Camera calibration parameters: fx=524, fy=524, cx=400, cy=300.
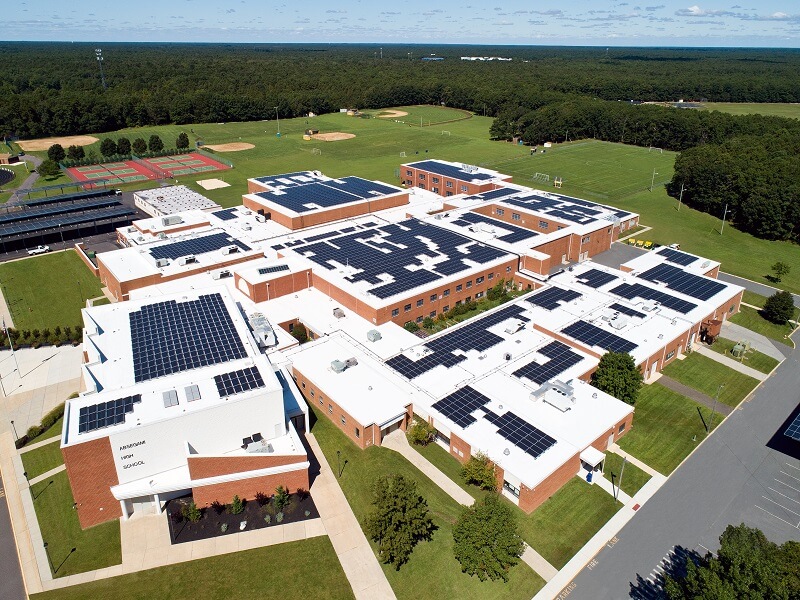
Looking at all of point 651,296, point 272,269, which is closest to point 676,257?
point 651,296

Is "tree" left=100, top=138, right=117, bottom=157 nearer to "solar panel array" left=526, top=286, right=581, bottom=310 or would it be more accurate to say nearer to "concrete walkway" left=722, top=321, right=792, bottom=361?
"solar panel array" left=526, top=286, right=581, bottom=310

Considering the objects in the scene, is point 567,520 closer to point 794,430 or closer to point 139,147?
point 794,430

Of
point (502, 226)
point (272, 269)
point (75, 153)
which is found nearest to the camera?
point (272, 269)

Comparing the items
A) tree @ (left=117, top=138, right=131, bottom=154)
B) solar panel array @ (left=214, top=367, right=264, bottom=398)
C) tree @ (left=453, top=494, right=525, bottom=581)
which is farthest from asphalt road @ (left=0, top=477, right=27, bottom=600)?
tree @ (left=117, top=138, right=131, bottom=154)

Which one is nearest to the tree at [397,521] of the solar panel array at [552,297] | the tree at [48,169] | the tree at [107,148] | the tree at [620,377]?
the tree at [620,377]

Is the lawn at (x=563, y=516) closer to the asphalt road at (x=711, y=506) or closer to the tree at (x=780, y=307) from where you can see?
the asphalt road at (x=711, y=506)

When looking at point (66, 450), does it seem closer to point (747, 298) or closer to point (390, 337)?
point (390, 337)
